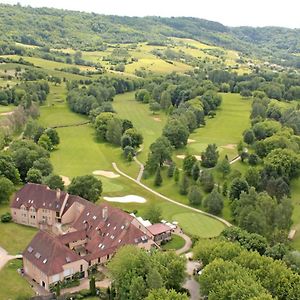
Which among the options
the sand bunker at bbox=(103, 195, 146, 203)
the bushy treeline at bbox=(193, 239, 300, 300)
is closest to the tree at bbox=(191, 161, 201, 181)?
the sand bunker at bbox=(103, 195, 146, 203)

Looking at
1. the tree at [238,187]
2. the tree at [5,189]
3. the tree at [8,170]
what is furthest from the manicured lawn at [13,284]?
the tree at [238,187]

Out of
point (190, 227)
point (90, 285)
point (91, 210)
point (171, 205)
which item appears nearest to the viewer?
point (90, 285)

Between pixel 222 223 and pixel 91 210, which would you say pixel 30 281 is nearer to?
pixel 91 210

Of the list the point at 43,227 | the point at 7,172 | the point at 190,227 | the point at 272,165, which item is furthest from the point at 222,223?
the point at 7,172

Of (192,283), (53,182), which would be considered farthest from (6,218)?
(192,283)

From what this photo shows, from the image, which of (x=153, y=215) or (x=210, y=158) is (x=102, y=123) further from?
(x=153, y=215)
